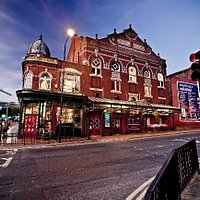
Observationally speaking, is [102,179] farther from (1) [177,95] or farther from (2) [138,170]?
(1) [177,95]

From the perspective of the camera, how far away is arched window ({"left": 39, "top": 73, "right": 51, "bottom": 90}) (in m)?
20.0

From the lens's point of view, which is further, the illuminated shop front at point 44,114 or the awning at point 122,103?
the awning at point 122,103

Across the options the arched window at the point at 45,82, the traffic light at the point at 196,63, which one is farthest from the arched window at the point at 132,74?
the traffic light at the point at 196,63

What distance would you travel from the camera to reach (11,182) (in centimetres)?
507

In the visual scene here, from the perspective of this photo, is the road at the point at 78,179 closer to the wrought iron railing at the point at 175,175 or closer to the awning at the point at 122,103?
the wrought iron railing at the point at 175,175

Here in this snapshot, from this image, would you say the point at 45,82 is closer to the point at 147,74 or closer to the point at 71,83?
the point at 71,83

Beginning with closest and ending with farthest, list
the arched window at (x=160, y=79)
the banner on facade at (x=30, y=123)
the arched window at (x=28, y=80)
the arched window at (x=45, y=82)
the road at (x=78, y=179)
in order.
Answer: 1. the road at (x=78, y=179)
2. the banner on facade at (x=30, y=123)
3. the arched window at (x=28, y=80)
4. the arched window at (x=45, y=82)
5. the arched window at (x=160, y=79)

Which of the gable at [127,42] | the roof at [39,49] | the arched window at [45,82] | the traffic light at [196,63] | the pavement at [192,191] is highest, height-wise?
the gable at [127,42]

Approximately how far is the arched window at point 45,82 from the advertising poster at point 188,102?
2380 cm

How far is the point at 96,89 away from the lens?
2322 cm

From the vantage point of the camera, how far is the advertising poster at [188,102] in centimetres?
3086

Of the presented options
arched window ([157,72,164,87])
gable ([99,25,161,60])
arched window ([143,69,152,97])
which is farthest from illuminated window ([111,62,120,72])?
arched window ([157,72,164,87])

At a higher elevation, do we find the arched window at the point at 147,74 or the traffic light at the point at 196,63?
the arched window at the point at 147,74

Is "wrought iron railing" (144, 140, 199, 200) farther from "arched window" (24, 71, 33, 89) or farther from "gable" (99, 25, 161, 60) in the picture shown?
"gable" (99, 25, 161, 60)
